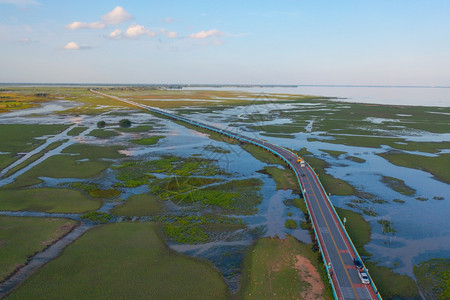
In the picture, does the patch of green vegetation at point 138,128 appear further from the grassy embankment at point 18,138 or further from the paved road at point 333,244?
the paved road at point 333,244

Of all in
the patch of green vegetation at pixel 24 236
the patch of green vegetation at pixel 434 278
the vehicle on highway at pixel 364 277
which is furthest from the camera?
the patch of green vegetation at pixel 24 236

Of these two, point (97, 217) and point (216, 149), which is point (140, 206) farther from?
point (216, 149)

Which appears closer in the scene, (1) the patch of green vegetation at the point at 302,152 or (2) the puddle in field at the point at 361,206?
(2) the puddle in field at the point at 361,206

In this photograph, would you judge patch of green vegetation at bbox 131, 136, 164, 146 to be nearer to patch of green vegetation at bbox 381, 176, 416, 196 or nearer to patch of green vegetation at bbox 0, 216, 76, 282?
patch of green vegetation at bbox 0, 216, 76, 282

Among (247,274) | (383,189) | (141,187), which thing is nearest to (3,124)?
(141,187)

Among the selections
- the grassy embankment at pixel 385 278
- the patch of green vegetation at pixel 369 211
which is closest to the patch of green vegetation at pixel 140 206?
the grassy embankment at pixel 385 278

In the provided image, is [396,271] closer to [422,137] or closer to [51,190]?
[51,190]

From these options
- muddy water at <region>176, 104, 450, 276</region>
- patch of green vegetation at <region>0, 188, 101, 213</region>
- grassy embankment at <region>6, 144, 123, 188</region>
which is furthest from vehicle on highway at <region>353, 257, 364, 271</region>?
grassy embankment at <region>6, 144, 123, 188</region>

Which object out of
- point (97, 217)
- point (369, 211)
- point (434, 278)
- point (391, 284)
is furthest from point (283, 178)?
point (97, 217)
